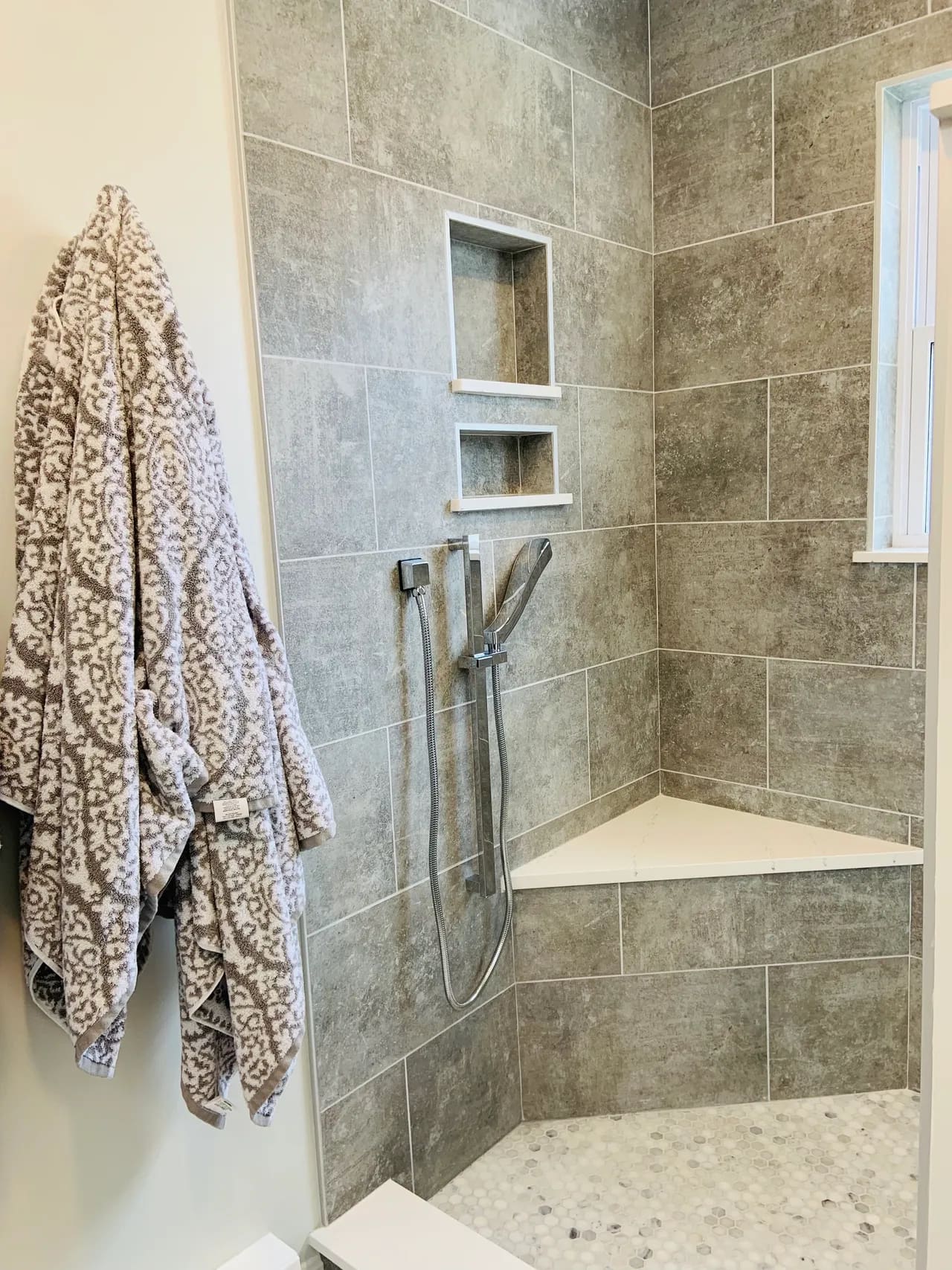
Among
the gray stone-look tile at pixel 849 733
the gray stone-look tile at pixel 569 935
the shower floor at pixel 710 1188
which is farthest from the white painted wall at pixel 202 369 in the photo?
the gray stone-look tile at pixel 849 733

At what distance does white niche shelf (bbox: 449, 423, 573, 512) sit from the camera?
1947 millimetres

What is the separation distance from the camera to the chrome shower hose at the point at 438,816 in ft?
5.66

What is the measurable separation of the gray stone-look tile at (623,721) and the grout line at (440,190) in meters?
1.04

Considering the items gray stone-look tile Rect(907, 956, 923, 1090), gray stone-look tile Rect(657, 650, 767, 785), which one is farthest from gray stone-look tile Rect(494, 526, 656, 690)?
gray stone-look tile Rect(907, 956, 923, 1090)

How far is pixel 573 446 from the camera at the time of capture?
2.17 m

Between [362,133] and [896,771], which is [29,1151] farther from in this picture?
[896,771]

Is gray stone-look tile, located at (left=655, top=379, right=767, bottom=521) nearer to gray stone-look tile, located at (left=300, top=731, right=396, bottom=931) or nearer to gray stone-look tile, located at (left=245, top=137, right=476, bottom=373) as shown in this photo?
gray stone-look tile, located at (left=245, top=137, right=476, bottom=373)

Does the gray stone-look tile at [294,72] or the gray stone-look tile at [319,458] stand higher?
the gray stone-look tile at [294,72]

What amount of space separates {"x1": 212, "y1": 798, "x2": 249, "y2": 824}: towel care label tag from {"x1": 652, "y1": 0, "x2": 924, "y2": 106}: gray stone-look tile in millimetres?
2038

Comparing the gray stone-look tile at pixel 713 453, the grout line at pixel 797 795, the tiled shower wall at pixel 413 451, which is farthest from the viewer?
the gray stone-look tile at pixel 713 453

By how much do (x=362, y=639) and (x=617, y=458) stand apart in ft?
3.23

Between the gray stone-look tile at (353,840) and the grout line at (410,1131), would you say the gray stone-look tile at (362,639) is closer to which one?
the gray stone-look tile at (353,840)

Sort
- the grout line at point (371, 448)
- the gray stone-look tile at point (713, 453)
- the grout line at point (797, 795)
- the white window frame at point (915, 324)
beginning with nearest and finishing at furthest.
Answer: the grout line at point (371, 448) < the white window frame at point (915, 324) < the grout line at point (797, 795) < the gray stone-look tile at point (713, 453)

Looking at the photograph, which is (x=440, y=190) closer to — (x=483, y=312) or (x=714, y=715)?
(x=483, y=312)
